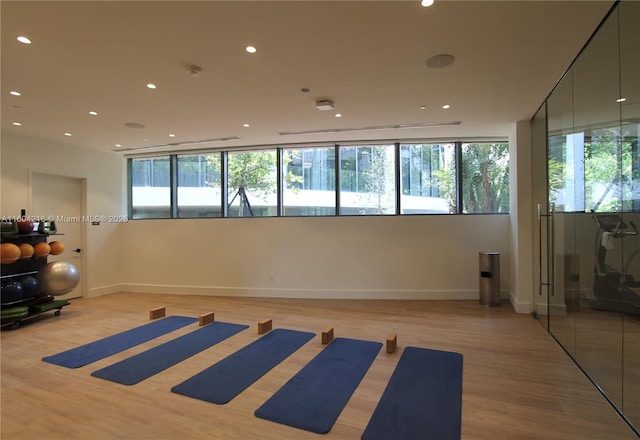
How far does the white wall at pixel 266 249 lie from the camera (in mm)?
5878

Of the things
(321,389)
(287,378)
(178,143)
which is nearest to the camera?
(321,389)

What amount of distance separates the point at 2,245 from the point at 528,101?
24.1 feet

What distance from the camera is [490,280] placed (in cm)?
545

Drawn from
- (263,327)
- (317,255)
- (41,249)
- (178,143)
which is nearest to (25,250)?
(41,249)

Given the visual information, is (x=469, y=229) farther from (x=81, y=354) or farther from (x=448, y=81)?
(x=81, y=354)

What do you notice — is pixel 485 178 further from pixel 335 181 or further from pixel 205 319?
pixel 205 319

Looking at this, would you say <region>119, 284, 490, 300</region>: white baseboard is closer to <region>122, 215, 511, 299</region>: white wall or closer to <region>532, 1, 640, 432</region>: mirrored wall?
<region>122, 215, 511, 299</region>: white wall

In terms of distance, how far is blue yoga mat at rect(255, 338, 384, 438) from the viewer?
2.41m

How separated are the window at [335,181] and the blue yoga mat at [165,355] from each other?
2.86 metres

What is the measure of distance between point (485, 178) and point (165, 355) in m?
5.87

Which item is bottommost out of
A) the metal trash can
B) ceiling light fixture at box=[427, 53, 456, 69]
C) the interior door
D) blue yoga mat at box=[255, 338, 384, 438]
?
blue yoga mat at box=[255, 338, 384, 438]

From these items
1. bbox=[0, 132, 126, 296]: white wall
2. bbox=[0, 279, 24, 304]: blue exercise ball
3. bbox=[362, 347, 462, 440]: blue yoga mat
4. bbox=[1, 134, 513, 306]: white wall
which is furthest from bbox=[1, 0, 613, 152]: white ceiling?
bbox=[362, 347, 462, 440]: blue yoga mat

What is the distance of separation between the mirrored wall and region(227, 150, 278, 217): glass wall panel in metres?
4.74

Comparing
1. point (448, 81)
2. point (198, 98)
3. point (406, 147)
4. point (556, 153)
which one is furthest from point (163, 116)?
point (556, 153)
